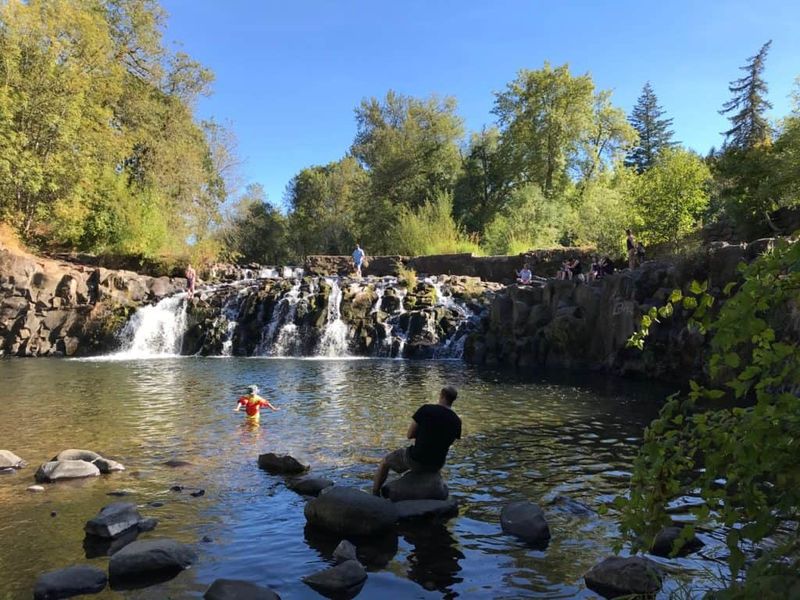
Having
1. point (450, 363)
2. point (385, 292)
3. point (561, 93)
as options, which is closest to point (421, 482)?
point (450, 363)

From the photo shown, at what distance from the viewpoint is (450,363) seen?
23.0m

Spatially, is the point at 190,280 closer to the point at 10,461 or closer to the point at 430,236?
the point at 430,236

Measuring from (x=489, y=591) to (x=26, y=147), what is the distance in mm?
33050

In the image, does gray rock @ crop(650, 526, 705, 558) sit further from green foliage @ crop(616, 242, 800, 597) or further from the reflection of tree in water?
green foliage @ crop(616, 242, 800, 597)

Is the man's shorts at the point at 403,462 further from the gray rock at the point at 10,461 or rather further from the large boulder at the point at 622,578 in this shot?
the gray rock at the point at 10,461

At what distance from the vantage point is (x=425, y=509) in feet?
22.5

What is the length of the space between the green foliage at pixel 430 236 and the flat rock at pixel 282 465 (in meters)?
28.4

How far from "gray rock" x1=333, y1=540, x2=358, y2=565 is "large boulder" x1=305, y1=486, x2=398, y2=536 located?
1.26ft

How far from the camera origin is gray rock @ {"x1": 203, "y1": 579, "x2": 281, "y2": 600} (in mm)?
4750

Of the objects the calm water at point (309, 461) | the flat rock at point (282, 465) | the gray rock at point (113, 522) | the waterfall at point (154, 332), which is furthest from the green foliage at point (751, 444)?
the waterfall at point (154, 332)

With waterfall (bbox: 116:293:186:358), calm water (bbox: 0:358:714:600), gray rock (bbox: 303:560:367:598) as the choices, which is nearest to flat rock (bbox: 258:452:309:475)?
calm water (bbox: 0:358:714:600)

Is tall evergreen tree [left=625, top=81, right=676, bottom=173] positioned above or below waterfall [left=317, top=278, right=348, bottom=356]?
above

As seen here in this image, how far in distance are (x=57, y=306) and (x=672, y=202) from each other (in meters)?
28.1

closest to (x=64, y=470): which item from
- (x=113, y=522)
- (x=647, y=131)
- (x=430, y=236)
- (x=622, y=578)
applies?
(x=113, y=522)
